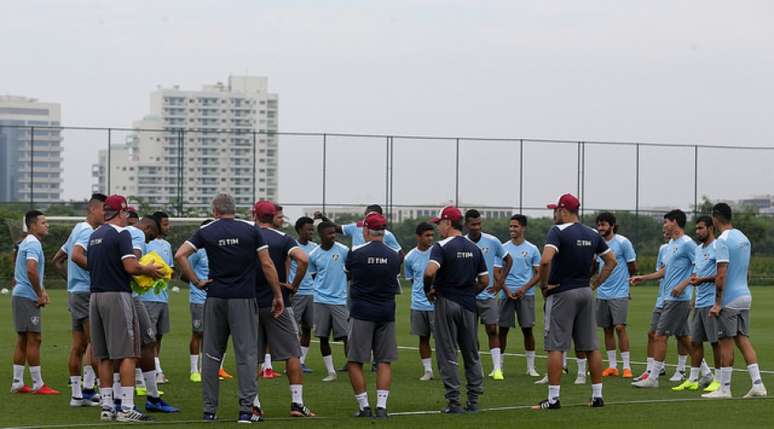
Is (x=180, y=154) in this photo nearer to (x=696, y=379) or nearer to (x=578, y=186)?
(x=578, y=186)

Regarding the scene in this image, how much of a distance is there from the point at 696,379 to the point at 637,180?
132ft

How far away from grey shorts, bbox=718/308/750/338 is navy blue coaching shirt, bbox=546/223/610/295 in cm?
212

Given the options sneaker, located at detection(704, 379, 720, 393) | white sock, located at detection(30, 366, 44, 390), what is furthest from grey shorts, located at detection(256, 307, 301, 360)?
sneaker, located at detection(704, 379, 720, 393)

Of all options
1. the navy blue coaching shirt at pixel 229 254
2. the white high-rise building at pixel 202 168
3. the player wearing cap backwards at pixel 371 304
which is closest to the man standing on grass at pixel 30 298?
the navy blue coaching shirt at pixel 229 254

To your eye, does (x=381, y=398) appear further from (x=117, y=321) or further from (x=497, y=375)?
(x=497, y=375)

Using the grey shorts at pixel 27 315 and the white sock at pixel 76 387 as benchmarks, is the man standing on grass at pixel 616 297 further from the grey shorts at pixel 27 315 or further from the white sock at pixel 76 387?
the grey shorts at pixel 27 315

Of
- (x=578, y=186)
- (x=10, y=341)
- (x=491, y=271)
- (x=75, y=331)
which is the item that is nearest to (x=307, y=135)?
(x=578, y=186)

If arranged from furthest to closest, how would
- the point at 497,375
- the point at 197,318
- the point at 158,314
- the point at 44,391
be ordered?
the point at 497,375, the point at 197,318, the point at 158,314, the point at 44,391

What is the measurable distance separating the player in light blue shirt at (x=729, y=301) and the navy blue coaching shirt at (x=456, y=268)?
10.5 feet

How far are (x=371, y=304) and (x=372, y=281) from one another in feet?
0.84

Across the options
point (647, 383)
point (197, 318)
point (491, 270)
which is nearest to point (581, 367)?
point (647, 383)

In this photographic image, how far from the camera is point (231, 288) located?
13.2m

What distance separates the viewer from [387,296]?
13961mm

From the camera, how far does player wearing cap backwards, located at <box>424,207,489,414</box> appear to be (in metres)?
14.0
